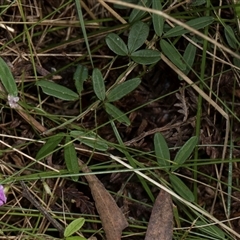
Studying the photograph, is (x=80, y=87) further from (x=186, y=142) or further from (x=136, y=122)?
(x=186, y=142)

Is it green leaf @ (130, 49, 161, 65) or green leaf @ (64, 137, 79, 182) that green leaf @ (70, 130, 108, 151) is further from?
green leaf @ (130, 49, 161, 65)

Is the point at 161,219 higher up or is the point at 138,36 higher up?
the point at 138,36

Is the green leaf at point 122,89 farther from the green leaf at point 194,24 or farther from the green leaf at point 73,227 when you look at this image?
the green leaf at point 73,227

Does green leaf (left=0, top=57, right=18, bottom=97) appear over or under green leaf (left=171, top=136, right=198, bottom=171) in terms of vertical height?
over

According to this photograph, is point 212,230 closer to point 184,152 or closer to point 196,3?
point 184,152

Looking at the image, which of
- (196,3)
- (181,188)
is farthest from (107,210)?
(196,3)

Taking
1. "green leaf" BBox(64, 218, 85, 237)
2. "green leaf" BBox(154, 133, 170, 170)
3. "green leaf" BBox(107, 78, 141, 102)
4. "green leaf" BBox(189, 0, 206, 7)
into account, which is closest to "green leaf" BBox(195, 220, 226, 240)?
"green leaf" BBox(154, 133, 170, 170)

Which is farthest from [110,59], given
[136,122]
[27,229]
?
[27,229]
